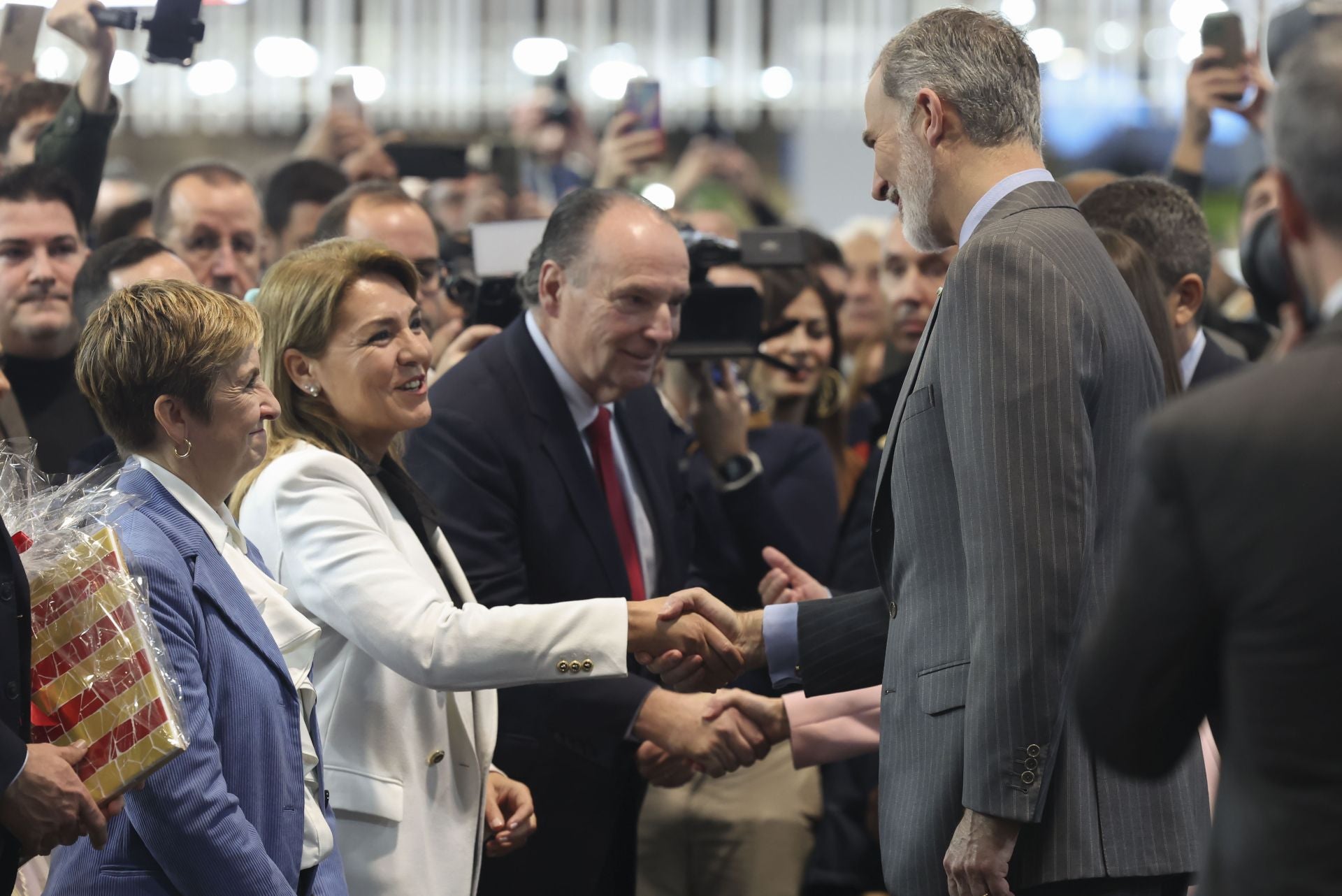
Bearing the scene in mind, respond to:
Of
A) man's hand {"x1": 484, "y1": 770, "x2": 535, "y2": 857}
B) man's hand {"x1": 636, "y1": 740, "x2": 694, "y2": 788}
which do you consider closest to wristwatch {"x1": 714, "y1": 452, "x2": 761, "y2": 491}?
man's hand {"x1": 636, "y1": 740, "x2": 694, "y2": 788}

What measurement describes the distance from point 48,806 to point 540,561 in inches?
54.7

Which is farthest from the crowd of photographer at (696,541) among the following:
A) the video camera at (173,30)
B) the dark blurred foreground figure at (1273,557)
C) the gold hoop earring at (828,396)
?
the gold hoop earring at (828,396)

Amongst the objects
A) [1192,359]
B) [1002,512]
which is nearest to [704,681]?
[1002,512]

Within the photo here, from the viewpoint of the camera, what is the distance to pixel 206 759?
81.3 inches

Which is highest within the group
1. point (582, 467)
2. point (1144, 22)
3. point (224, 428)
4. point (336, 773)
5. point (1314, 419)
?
point (1144, 22)

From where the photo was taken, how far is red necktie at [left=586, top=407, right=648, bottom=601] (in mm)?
3377

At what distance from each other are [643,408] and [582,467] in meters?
0.44

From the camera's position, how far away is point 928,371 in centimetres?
218

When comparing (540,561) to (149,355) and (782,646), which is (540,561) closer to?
(782,646)

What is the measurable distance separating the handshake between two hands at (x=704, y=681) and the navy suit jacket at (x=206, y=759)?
27.3 inches

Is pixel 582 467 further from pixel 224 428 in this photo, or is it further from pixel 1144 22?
pixel 1144 22

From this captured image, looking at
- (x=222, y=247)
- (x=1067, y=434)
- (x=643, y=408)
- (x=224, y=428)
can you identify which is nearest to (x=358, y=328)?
(x=224, y=428)

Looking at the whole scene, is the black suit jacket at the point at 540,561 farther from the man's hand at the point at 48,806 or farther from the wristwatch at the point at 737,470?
the man's hand at the point at 48,806

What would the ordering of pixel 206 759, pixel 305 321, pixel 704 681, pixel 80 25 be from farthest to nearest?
pixel 80 25, pixel 704 681, pixel 305 321, pixel 206 759
